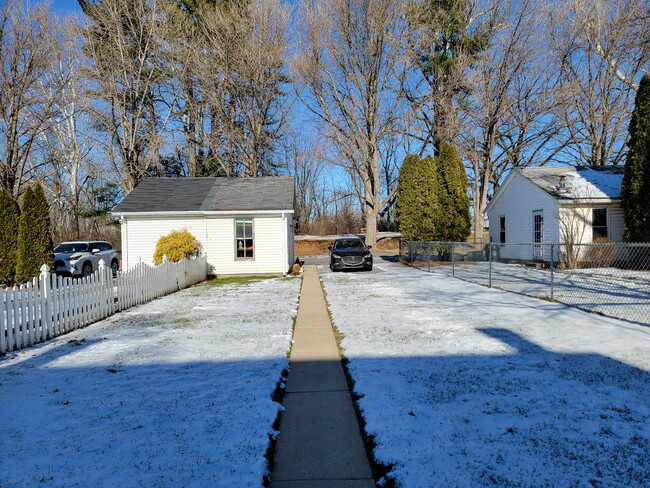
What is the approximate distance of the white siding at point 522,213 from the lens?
59.4 feet

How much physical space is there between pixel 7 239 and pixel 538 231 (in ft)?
73.3

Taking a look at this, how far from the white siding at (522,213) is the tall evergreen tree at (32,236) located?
20.2m

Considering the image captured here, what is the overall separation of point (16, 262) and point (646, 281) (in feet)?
67.2

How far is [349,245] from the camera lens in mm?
19266

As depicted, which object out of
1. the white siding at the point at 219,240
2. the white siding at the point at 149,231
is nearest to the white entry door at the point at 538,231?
the white siding at the point at 219,240

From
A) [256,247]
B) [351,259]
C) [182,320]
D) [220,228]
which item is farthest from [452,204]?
[182,320]

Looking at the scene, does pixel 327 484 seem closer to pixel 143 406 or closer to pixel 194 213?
pixel 143 406

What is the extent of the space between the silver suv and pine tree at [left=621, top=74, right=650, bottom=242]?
21828 millimetres

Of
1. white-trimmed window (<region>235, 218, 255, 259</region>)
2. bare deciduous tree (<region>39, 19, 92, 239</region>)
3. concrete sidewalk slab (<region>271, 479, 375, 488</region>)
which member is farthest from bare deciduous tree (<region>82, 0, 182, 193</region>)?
concrete sidewalk slab (<region>271, 479, 375, 488</region>)

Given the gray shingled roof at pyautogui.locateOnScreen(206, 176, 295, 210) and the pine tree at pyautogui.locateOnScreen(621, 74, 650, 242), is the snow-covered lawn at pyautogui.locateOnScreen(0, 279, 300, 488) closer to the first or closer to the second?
the gray shingled roof at pyautogui.locateOnScreen(206, 176, 295, 210)

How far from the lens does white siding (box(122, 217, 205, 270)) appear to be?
17.1 meters

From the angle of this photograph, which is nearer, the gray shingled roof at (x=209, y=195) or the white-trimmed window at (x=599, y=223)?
the gray shingled roof at (x=209, y=195)

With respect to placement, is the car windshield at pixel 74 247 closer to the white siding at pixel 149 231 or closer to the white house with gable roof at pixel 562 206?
the white siding at pixel 149 231

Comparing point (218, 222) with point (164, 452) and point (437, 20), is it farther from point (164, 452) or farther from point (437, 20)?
point (437, 20)
